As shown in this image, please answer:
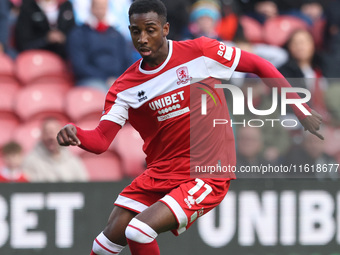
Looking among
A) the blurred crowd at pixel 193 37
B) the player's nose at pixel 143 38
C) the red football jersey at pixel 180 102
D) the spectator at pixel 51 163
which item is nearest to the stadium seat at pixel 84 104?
the blurred crowd at pixel 193 37

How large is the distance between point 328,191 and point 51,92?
3.45m

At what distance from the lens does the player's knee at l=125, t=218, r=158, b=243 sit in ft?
16.7

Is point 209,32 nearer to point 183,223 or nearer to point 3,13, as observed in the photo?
point 3,13

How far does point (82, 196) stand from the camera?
740 cm

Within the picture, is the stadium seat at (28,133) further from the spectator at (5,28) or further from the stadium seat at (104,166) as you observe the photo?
the spectator at (5,28)

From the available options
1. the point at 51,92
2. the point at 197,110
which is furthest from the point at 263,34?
the point at 197,110

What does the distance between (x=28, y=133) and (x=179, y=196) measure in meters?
3.45

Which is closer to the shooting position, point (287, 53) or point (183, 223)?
point (183, 223)

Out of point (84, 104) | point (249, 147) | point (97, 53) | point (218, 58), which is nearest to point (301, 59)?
point (249, 147)

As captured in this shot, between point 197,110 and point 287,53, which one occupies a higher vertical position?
point 287,53

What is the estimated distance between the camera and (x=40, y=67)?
29.6ft

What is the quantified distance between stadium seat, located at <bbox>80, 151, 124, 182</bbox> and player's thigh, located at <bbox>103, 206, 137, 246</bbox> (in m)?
1.90

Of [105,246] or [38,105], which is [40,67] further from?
[105,246]

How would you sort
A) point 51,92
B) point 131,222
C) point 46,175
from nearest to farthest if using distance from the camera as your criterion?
point 131,222, point 46,175, point 51,92
